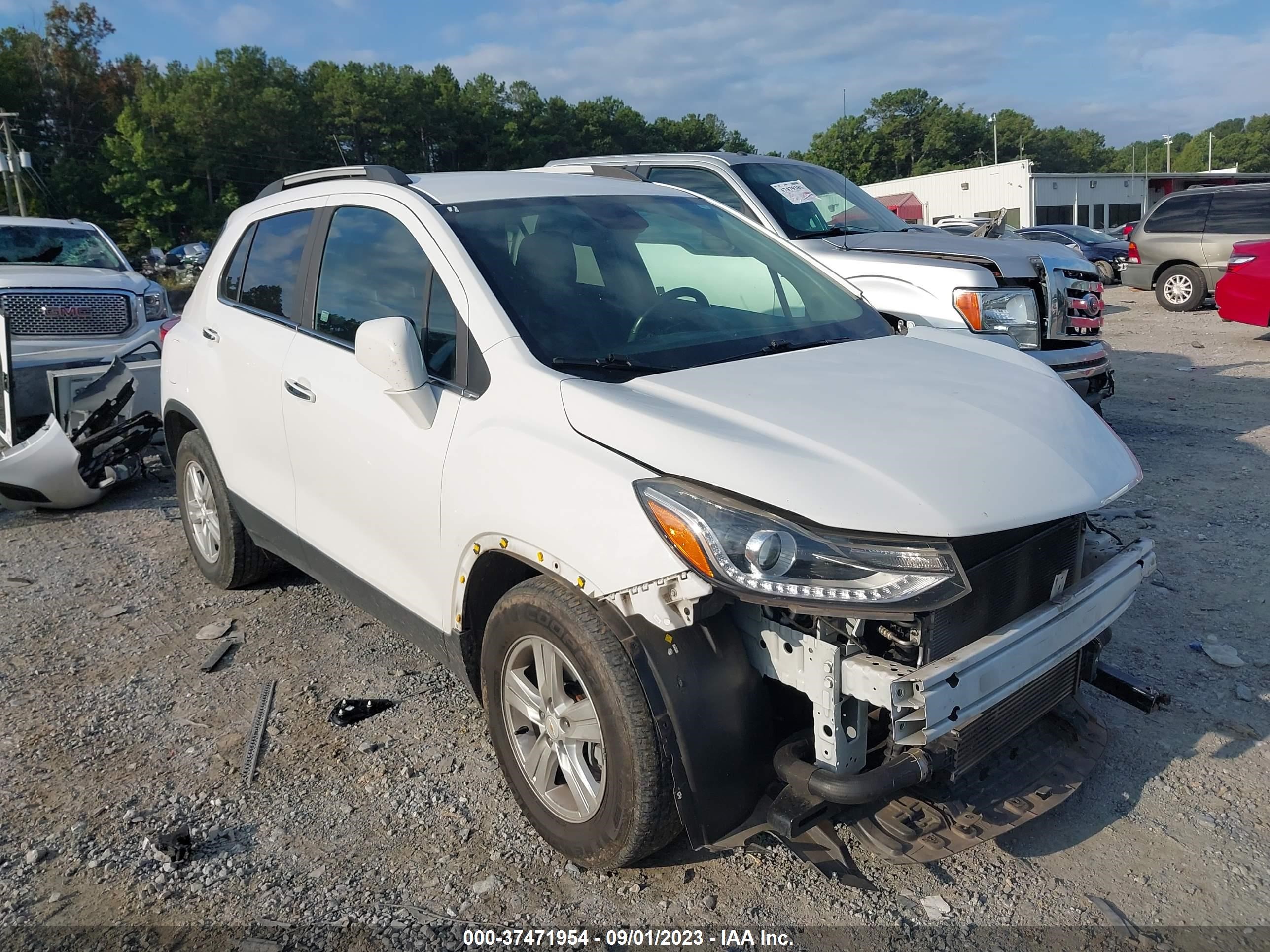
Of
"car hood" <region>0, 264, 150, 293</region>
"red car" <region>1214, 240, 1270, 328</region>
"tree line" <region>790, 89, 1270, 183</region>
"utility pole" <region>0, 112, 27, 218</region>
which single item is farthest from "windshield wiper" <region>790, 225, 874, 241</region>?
"tree line" <region>790, 89, 1270, 183</region>

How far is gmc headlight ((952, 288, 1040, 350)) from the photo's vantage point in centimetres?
634

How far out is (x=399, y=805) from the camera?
Result: 10.7 feet

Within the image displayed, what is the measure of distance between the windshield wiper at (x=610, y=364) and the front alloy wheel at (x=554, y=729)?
0.82 meters

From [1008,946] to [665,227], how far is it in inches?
108

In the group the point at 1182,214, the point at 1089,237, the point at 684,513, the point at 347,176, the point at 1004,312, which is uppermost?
the point at 347,176

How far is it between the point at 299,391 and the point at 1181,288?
15.8m

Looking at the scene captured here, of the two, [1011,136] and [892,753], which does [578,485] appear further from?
[1011,136]

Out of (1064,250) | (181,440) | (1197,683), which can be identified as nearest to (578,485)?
(1197,683)

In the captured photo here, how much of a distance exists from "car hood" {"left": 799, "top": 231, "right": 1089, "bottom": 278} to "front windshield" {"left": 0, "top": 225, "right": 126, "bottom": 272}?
759cm

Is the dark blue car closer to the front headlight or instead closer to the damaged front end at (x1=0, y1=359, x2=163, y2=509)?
the damaged front end at (x1=0, y1=359, x2=163, y2=509)

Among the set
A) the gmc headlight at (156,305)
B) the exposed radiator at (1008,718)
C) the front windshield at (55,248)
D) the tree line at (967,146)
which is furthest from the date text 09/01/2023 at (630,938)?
the tree line at (967,146)

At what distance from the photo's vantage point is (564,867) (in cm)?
289

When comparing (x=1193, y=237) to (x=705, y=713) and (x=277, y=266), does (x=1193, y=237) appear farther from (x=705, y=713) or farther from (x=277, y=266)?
(x=705, y=713)

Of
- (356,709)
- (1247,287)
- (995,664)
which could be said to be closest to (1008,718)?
(995,664)
